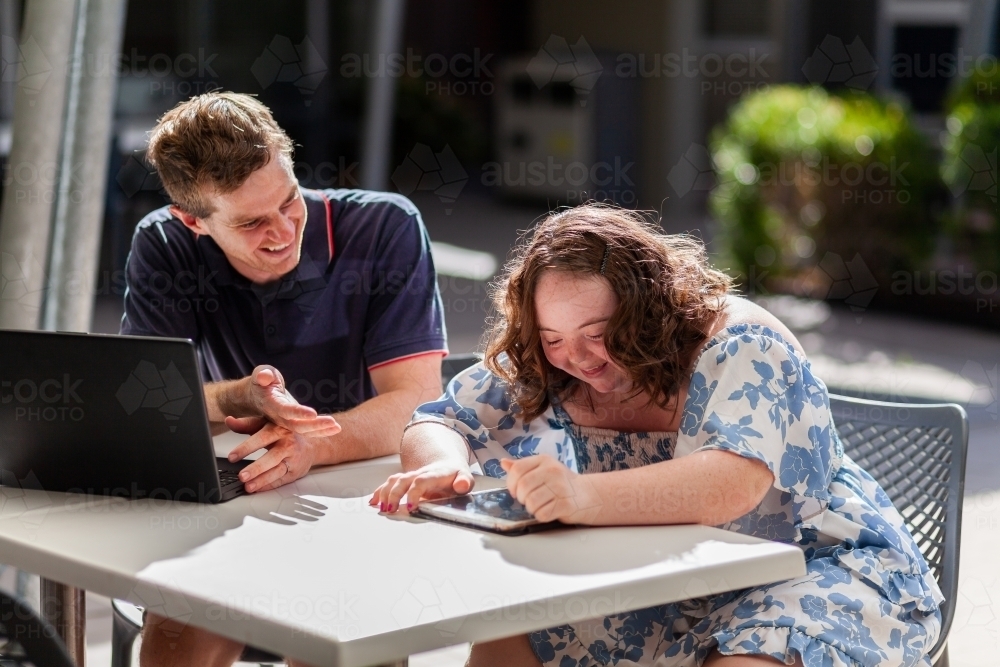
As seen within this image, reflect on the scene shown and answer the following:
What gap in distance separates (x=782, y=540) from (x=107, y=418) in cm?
105

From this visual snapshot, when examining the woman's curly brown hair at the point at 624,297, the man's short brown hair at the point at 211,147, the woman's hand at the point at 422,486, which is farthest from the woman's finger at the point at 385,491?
the man's short brown hair at the point at 211,147

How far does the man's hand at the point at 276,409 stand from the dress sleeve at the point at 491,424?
0.16 m

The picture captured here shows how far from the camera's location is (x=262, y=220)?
2451 mm

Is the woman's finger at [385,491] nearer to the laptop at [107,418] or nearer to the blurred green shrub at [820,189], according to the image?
the laptop at [107,418]

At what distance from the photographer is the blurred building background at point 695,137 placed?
7.16 m

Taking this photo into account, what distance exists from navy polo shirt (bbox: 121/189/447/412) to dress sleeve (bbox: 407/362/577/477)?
1.32 ft

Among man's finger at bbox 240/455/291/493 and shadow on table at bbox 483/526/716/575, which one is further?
man's finger at bbox 240/455/291/493

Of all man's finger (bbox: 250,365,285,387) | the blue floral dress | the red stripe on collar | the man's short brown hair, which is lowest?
the blue floral dress

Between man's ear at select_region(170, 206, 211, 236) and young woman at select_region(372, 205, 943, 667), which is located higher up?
man's ear at select_region(170, 206, 211, 236)

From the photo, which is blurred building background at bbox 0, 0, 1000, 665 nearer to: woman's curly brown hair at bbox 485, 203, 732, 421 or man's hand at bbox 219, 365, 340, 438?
woman's curly brown hair at bbox 485, 203, 732, 421

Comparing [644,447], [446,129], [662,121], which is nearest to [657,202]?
[662,121]

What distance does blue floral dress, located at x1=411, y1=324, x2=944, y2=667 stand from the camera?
1801 mm

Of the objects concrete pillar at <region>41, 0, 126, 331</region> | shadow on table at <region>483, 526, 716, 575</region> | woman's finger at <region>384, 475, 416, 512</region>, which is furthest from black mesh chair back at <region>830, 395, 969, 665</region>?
concrete pillar at <region>41, 0, 126, 331</region>

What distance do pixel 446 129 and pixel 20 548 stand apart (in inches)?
495
